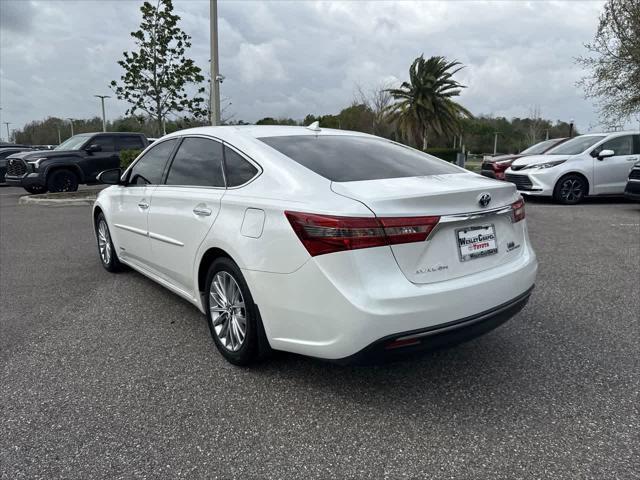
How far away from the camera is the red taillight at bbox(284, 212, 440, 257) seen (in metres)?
2.33

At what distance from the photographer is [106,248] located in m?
5.50

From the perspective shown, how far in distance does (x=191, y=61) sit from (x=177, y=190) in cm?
1581

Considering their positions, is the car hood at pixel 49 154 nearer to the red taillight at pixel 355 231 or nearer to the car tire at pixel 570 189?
the car tire at pixel 570 189

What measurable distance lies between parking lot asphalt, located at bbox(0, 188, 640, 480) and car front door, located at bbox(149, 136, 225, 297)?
0.53m

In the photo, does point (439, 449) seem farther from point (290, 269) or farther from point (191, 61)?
point (191, 61)

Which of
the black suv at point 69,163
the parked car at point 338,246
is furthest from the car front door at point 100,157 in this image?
the parked car at point 338,246

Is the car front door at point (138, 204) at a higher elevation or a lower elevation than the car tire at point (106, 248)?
higher

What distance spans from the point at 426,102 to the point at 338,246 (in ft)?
130

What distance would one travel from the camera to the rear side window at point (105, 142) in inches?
556

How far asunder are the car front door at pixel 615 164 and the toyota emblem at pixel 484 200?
986 cm

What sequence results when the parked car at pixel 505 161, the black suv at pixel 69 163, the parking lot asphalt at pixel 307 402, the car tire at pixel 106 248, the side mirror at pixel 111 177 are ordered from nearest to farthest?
1. the parking lot asphalt at pixel 307 402
2. the side mirror at pixel 111 177
3. the car tire at pixel 106 248
4. the parked car at pixel 505 161
5. the black suv at pixel 69 163

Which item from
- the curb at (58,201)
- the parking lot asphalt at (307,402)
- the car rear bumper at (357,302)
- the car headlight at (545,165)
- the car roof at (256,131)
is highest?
Answer: the car roof at (256,131)

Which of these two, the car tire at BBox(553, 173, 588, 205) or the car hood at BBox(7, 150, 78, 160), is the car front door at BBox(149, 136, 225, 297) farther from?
the car hood at BBox(7, 150, 78, 160)

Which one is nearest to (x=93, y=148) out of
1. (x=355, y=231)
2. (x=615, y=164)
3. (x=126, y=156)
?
(x=126, y=156)
